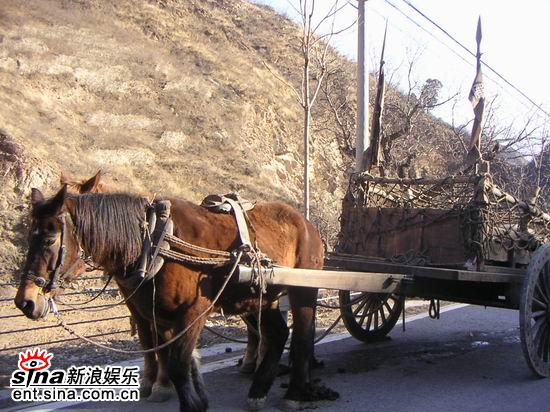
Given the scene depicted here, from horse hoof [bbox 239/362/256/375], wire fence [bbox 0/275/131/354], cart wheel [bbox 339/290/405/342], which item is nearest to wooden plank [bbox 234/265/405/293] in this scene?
cart wheel [bbox 339/290/405/342]

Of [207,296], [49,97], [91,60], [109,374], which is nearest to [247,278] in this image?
[207,296]

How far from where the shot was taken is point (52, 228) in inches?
147

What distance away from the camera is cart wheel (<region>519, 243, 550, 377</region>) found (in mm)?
5762

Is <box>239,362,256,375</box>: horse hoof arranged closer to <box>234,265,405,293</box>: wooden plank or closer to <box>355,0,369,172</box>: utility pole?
<box>234,265,405,293</box>: wooden plank

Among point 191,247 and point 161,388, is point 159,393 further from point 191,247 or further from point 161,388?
point 191,247

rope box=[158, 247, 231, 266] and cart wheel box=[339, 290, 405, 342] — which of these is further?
cart wheel box=[339, 290, 405, 342]

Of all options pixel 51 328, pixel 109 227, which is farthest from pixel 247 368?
pixel 51 328

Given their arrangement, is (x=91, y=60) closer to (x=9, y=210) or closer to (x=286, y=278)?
(x=9, y=210)

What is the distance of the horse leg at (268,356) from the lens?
5.08 meters

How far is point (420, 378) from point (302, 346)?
1661 millimetres

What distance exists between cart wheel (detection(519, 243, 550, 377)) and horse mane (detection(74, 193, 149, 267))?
3913mm

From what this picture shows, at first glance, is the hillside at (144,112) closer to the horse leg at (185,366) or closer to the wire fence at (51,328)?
the wire fence at (51,328)

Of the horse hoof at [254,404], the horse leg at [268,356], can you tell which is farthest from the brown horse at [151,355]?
the horse hoof at [254,404]

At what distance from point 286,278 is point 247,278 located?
0.47 m
